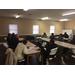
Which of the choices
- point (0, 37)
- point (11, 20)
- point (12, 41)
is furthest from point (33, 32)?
point (12, 41)

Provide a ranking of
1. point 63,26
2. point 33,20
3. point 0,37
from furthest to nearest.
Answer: point 63,26
point 33,20
point 0,37

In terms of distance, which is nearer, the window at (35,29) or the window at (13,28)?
the window at (13,28)

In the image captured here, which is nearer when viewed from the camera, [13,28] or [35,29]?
[13,28]

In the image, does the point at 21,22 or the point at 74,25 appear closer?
the point at 21,22

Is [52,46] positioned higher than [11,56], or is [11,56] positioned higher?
[52,46]

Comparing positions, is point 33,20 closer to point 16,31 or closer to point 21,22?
point 21,22

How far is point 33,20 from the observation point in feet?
27.7

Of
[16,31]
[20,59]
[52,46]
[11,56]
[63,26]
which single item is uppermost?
[63,26]

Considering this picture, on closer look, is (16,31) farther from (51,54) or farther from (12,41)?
(51,54)

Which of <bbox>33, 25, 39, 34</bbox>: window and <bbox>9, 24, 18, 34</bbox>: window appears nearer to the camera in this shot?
<bbox>9, 24, 18, 34</bbox>: window

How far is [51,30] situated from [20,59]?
7.81 m
